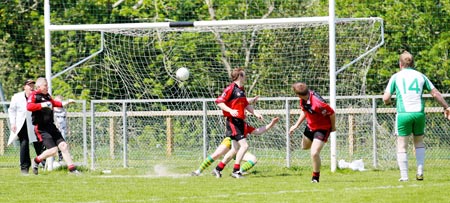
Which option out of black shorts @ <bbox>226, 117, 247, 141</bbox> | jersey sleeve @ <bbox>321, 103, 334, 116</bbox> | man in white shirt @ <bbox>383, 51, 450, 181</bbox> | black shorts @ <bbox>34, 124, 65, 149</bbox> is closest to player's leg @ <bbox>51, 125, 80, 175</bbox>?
black shorts @ <bbox>34, 124, 65, 149</bbox>

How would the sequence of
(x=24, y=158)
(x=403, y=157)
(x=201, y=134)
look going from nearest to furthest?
(x=403, y=157), (x=24, y=158), (x=201, y=134)

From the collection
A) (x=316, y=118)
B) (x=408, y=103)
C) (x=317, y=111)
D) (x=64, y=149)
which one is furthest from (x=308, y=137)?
(x=64, y=149)

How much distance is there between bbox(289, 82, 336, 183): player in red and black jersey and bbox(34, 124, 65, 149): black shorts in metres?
4.77

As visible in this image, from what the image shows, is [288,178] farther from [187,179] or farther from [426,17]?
[426,17]

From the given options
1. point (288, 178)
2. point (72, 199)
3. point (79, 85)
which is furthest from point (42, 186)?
point (79, 85)

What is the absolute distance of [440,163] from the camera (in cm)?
1952

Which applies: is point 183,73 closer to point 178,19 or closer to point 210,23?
point 210,23

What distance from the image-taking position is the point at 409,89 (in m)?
14.0

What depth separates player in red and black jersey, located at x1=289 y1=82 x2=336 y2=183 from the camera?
46.7ft

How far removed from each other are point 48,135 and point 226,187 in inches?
181

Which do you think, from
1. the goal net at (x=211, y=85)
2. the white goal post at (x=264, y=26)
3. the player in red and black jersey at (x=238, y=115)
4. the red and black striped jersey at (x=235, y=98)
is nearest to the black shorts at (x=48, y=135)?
the white goal post at (x=264, y=26)

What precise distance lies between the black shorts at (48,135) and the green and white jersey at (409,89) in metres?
6.10

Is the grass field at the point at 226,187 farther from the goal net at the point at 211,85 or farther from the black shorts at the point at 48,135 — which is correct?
the goal net at the point at 211,85

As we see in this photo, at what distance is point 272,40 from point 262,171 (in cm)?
317
